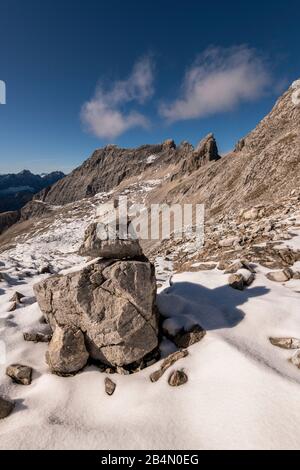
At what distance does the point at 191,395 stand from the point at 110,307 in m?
3.32

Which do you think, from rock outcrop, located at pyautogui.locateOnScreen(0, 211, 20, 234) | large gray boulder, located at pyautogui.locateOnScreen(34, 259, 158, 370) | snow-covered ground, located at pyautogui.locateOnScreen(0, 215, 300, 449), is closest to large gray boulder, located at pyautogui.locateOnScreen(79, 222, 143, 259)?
large gray boulder, located at pyautogui.locateOnScreen(34, 259, 158, 370)

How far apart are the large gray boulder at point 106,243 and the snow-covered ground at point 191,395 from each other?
253 centimetres

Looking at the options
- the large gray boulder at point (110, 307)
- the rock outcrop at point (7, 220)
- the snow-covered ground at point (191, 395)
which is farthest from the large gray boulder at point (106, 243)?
the rock outcrop at point (7, 220)

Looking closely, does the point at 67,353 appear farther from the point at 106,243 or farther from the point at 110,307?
the point at 106,243

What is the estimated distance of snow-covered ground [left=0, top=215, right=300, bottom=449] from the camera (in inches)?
229

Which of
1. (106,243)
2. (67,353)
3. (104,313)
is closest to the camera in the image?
(67,353)

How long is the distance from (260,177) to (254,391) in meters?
35.6

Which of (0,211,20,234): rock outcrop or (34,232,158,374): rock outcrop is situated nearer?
(34,232,158,374): rock outcrop

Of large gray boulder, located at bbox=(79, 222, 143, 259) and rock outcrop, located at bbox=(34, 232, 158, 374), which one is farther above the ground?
large gray boulder, located at bbox=(79, 222, 143, 259)

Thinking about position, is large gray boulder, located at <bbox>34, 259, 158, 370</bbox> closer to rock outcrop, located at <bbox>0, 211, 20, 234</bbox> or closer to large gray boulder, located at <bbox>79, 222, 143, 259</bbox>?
large gray boulder, located at <bbox>79, 222, 143, 259</bbox>

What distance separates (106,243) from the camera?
9102mm

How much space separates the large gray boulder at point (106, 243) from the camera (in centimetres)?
910

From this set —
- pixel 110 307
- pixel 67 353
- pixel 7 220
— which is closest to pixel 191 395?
pixel 110 307

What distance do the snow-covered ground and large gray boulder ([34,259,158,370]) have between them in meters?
0.72
